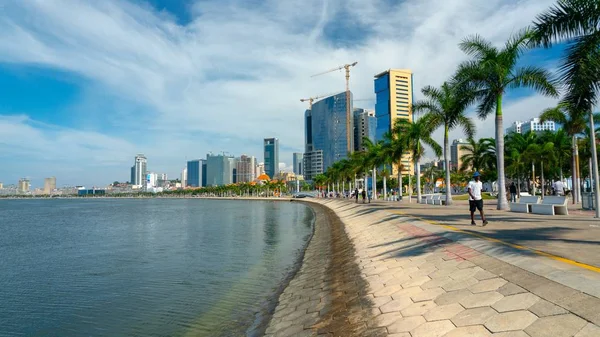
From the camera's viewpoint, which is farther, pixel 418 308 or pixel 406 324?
pixel 418 308

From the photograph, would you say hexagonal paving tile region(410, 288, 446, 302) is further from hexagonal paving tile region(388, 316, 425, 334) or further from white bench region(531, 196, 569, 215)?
white bench region(531, 196, 569, 215)

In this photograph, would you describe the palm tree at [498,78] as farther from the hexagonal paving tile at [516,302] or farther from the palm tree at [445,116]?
the hexagonal paving tile at [516,302]

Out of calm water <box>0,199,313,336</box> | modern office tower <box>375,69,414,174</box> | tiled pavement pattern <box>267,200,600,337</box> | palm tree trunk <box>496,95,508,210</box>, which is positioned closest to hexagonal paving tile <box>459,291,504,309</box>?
tiled pavement pattern <box>267,200,600,337</box>

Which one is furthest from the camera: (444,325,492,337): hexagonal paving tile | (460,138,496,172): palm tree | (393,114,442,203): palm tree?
(460,138,496,172): palm tree

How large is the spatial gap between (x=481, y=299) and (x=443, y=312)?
644 mm

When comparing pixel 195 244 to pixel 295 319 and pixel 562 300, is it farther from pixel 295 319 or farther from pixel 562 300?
pixel 562 300

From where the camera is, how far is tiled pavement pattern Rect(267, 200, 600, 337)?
5.05m

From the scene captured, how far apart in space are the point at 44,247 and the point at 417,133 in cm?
3398

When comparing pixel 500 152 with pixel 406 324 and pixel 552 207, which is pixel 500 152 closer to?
pixel 552 207

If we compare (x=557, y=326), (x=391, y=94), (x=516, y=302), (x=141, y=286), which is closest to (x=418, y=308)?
(x=516, y=302)

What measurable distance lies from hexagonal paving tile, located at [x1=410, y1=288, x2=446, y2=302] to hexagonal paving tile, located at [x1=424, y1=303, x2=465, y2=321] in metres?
0.70

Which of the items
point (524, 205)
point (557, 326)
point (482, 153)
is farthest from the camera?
point (482, 153)

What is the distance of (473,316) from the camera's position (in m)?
5.80

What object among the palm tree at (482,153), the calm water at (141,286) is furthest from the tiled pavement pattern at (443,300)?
the palm tree at (482,153)
